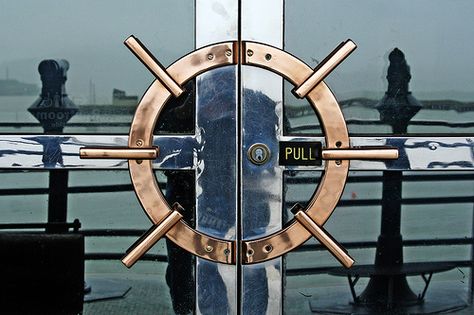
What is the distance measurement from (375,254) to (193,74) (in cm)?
58

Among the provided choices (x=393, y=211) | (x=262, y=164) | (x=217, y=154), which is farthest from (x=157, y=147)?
(x=393, y=211)

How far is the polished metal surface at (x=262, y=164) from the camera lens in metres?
1.75

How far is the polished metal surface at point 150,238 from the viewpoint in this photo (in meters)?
1.75

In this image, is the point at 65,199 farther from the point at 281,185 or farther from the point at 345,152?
the point at 345,152

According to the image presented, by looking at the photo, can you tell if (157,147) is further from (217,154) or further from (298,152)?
(298,152)

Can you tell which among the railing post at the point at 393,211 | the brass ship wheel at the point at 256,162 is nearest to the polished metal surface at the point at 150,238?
the brass ship wheel at the point at 256,162

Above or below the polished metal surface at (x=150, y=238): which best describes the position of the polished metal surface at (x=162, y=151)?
above

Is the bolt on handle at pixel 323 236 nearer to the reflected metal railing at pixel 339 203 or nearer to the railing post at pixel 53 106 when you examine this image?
the reflected metal railing at pixel 339 203

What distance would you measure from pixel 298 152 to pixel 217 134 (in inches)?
7.3

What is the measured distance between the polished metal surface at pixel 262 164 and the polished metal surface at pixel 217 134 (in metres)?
0.02

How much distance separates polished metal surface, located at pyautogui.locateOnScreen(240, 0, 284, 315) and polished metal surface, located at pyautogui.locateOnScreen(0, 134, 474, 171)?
0.05 meters

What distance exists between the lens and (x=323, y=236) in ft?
5.79

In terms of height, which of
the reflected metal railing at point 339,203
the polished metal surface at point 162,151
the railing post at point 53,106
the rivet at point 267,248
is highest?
the railing post at point 53,106

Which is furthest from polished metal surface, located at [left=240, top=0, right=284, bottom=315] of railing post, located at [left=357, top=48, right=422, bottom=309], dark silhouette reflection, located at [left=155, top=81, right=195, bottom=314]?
railing post, located at [left=357, top=48, right=422, bottom=309]
